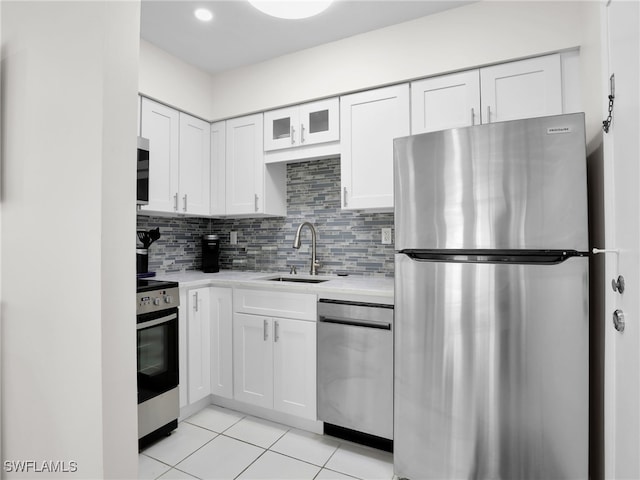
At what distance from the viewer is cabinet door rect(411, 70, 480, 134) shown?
200cm

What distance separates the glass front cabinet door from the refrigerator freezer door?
0.89m

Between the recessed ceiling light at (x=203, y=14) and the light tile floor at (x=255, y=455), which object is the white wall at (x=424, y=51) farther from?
the light tile floor at (x=255, y=455)

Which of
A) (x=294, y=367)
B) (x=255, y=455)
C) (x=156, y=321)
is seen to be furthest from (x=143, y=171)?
(x=255, y=455)

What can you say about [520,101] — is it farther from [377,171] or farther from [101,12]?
[101,12]

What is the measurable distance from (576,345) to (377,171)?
1.41 m

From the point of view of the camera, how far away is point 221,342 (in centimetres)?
244

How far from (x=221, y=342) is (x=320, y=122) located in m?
1.74

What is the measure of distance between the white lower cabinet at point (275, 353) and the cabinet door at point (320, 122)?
1.13 meters

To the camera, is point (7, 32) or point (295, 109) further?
point (295, 109)

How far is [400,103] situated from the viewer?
7.16 ft

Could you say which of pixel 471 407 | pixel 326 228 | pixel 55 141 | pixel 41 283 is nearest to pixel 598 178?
pixel 471 407

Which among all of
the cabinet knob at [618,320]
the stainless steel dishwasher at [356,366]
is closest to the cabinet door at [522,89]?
the cabinet knob at [618,320]

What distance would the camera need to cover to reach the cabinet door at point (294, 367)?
6.92 ft

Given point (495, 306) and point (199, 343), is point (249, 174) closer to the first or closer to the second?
point (199, 343)
